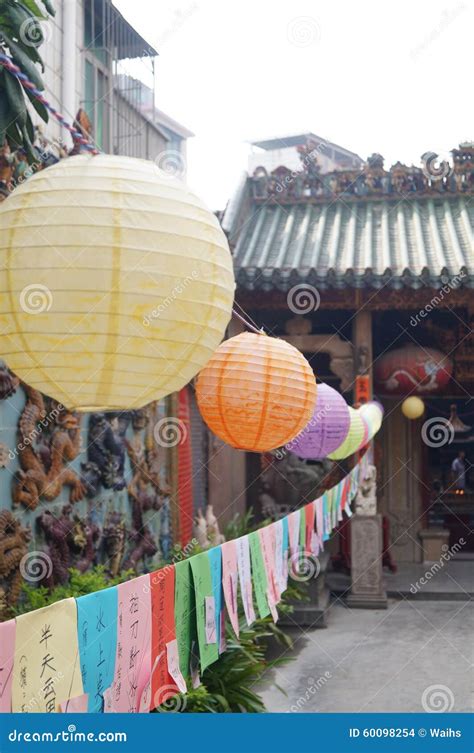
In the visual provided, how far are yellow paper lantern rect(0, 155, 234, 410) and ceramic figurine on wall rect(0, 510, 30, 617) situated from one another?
118 inches

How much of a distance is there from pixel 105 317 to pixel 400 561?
10653 mm

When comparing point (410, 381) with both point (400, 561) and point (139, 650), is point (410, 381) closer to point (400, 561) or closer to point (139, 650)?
point (400, 561)

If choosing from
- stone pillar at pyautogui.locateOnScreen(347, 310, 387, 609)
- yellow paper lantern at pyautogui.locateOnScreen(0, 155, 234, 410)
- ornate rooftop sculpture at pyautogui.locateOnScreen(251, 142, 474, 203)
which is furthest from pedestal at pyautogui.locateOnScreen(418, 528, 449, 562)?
yellow paper lantern at pyautogui.locateOnScreen(0, 155, 234, 410)

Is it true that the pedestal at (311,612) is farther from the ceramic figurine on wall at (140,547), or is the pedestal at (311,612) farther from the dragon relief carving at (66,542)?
the dragon relief carving at (66,542)

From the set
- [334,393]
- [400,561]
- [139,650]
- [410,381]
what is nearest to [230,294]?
[139,650]

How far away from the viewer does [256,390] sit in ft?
15.4

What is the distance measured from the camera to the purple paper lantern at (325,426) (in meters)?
6.58

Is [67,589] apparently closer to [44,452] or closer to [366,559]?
[44,452]

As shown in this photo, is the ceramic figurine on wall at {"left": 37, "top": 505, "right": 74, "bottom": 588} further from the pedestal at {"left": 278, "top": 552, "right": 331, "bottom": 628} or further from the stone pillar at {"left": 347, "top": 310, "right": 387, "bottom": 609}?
the stone pillar at {"left": 347, "top": 310, "right": 387, "bottom": 609}

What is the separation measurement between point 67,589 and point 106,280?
4.17 m

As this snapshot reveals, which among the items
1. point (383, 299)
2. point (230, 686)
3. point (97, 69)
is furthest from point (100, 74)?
point (230, 686)

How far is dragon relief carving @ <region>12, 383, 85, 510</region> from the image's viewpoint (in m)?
6.23

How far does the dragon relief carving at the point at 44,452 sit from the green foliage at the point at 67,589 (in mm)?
576
